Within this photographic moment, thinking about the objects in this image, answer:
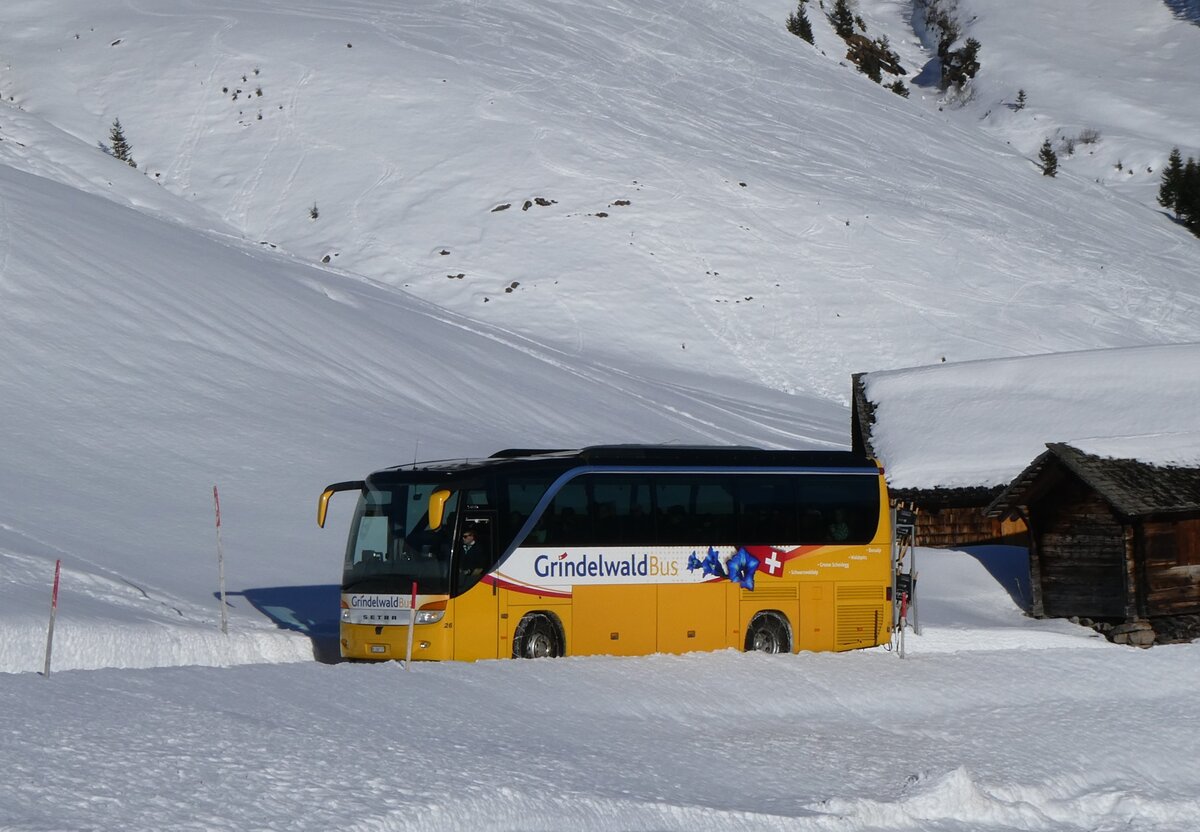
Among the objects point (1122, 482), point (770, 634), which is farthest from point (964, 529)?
point (770, 634)

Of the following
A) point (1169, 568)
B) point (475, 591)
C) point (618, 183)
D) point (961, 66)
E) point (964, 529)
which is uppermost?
point (961, 66)

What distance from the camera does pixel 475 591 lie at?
18422 millimetres

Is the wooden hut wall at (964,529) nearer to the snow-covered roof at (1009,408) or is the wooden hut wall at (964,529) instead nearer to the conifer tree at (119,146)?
the snow-covered roof at (1009,408)

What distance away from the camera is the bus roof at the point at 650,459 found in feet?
62.7

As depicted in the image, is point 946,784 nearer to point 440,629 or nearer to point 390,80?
point 440,629

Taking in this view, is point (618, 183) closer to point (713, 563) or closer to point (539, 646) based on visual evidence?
point (713, 563)

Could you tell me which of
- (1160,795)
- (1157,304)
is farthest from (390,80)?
(1160,795)

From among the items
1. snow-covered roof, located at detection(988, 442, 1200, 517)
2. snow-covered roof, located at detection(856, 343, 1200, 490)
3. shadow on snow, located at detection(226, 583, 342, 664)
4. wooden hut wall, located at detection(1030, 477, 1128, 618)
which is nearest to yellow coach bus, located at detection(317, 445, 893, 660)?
shadow on snow, located at detection(226, 583, 342, 664)

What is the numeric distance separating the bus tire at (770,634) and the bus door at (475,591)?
3944 mm

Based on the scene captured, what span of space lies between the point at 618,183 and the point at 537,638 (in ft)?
178

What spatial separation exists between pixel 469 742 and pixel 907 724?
244 inches

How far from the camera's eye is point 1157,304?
2689 inches

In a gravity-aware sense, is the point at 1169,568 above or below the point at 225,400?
below

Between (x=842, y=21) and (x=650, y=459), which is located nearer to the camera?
(x=650, y=459)
